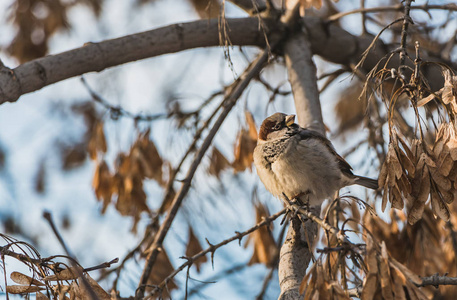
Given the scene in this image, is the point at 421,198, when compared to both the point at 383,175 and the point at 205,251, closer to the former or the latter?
the point at 383,175

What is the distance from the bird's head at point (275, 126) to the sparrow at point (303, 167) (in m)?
0.10

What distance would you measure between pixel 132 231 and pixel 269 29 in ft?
4.90

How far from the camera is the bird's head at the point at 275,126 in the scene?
310cm

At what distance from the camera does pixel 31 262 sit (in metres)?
1.59

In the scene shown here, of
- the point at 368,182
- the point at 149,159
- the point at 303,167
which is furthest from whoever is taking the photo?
the point at 149,159

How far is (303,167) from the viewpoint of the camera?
281 centimetres

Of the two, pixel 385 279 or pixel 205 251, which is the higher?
pixel 205 251

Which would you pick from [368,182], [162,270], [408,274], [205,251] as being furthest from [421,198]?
[162,270]

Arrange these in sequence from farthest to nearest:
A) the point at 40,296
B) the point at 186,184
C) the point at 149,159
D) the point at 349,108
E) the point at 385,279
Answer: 1. the point at 349,108
2. the point at 149,159
3. the point at 186,184
4. the point at 40,296
5. the point at 385,279

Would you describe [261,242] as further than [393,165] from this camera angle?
Yes

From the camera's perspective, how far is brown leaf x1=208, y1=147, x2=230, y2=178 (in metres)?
3.37

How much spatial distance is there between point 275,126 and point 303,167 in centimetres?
44

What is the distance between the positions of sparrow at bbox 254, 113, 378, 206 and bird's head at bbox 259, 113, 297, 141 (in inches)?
3.8

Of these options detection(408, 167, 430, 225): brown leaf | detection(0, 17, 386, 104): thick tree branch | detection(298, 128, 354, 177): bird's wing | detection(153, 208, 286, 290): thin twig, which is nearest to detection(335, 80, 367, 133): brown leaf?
detection(0, 17, 386, 104): thick tree branch
